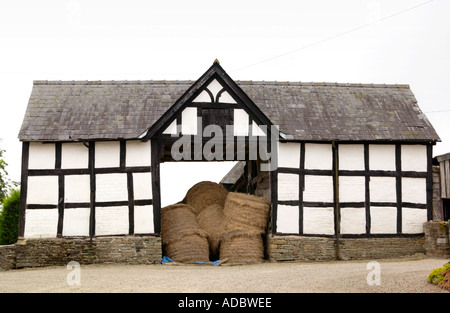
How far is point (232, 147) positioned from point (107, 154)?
464 centimetres

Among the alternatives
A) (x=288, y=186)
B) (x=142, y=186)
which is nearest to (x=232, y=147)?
(x=288, y=186)

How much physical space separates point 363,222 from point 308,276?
21.6 ft

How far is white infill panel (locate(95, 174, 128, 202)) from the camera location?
18172 millimetres

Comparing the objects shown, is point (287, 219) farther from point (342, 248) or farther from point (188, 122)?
point (188, 122)

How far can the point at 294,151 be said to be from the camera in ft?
62.0

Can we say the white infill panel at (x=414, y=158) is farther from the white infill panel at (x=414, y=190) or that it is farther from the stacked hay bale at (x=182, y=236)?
the stacked hay bale at (x=182, y=236)

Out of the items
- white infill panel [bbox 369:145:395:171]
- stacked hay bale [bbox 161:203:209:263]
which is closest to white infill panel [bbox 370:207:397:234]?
white infill panel [bbox 369:145:395:171]

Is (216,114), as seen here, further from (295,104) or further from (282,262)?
(282,262)

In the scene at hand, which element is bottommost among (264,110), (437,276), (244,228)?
(437,276)

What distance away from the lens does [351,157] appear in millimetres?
19188

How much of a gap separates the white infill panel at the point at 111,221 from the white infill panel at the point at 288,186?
200 inches

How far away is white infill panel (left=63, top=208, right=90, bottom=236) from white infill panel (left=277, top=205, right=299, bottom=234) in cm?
622

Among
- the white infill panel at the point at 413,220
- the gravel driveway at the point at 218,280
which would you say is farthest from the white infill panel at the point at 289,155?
the white infill panel at the point at 413,220

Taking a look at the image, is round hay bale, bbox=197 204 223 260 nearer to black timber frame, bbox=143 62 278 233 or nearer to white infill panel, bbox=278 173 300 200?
black timber frame, bbox=143 62 278 233
